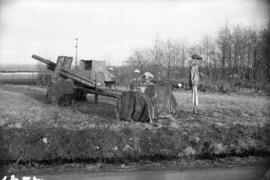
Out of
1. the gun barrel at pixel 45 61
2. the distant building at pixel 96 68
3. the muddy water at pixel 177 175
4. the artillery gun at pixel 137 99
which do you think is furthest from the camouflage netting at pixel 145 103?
the distant building at pixel 96 68

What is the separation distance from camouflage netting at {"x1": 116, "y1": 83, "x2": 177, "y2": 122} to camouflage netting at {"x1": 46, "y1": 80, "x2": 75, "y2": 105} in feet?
12.6

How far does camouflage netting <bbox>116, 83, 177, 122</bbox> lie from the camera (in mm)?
8141

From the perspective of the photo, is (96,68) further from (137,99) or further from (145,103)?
(145,103)

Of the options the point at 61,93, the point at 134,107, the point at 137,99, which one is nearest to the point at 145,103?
the point at 137,99

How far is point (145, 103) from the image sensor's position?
8.10 meters

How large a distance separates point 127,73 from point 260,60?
38.7 feet

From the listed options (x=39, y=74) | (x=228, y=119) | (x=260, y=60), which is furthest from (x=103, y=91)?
(x=39, y=74)

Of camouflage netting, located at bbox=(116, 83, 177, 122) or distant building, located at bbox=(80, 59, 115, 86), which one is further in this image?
distant building, located at bbox=(80, 59, 115, 86)

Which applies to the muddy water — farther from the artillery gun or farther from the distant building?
the distant building

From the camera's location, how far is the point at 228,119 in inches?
351

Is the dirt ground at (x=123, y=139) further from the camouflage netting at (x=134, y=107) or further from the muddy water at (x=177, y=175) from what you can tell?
the muddy water at (x=177, y=175)

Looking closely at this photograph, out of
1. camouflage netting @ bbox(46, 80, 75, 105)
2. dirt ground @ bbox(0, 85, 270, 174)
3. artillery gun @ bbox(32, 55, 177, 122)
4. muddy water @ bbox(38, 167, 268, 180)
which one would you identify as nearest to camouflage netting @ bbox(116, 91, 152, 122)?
artillery gun @ bbox(32, 55, 177, 122)

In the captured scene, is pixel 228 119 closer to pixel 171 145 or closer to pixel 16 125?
pixel 171 145

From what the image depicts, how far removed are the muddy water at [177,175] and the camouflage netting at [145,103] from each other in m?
3.19
